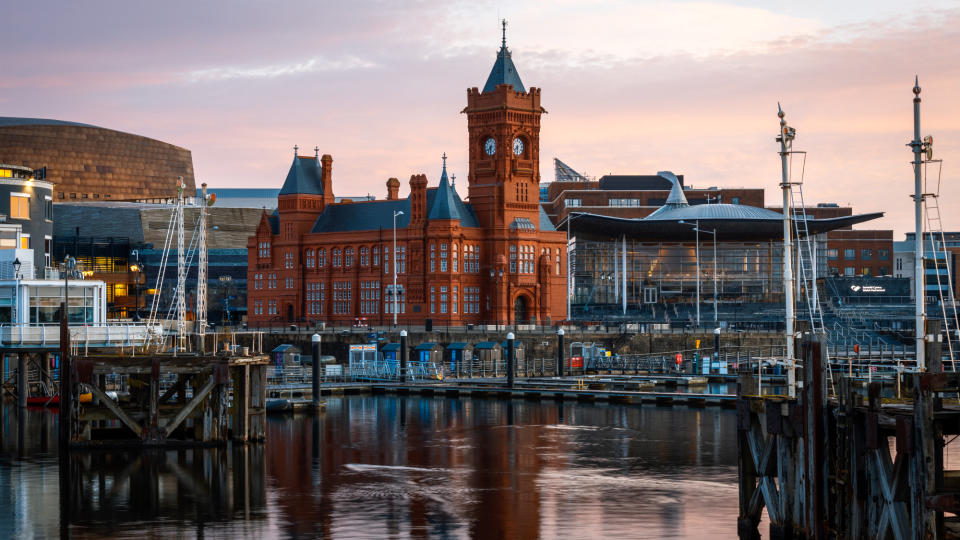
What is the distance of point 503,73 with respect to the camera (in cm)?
12400

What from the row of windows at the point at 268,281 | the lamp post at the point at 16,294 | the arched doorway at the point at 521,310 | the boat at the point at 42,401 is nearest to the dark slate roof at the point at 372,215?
the row of windows at the point at 268,281

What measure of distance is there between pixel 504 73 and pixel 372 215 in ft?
66.6

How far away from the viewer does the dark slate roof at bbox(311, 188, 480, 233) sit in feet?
408

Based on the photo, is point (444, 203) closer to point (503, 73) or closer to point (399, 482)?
point (503, 73)

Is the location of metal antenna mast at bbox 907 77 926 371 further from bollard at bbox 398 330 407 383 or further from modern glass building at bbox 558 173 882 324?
modern glass building at bbox 558 173 882 324

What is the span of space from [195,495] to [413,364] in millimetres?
54698

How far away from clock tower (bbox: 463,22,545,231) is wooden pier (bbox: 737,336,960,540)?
3499 inches

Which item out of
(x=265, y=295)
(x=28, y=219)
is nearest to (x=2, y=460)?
(x=28, y=219)

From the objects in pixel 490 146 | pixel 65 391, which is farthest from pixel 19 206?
pixel 490 146

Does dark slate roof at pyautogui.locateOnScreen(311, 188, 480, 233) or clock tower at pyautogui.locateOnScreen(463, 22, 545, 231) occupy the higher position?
clock tower at pyautogui.locateOnScreen(463, 22, 545, 231)

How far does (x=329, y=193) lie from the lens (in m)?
139

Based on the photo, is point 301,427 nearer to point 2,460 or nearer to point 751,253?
point 2,460

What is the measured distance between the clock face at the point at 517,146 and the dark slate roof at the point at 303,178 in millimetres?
24341

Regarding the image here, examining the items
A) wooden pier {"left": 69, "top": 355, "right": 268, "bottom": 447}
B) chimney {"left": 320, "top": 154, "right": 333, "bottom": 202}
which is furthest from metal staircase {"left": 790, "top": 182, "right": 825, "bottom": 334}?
chimney {"left": 320, "top": 154, "right": 333, "bottom": 202}
